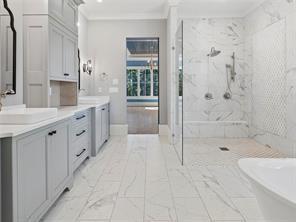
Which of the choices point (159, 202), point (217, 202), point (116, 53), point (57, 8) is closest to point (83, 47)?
point (116, 53)

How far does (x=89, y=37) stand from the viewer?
695 cm

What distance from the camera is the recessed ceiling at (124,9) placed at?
233 inches

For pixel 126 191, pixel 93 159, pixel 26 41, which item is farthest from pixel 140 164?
pixel 26 41

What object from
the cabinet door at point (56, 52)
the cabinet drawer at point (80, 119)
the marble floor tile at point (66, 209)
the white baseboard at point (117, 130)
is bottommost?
the marble floor tile at point (66, 209)

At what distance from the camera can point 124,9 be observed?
640 cm

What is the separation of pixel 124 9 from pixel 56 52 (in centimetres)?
319

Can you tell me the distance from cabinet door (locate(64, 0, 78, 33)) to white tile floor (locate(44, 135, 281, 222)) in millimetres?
2110

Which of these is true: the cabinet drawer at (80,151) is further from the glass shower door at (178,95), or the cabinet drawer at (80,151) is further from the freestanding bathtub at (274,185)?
the freestanding bathtub at (274,185)

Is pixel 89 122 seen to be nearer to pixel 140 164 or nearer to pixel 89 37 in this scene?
pixel 140 164

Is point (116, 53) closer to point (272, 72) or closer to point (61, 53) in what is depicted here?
point (61, 53)

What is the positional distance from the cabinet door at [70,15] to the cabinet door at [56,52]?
0.36m

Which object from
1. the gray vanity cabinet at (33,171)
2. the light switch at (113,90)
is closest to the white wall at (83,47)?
the light switch at (113,90)

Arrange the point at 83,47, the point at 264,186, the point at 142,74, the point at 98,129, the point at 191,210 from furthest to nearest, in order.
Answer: the point at 142,74
the point at 83,47
the point at 98,129
the point at 191,210
the point at 264,186

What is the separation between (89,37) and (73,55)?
2.69m
